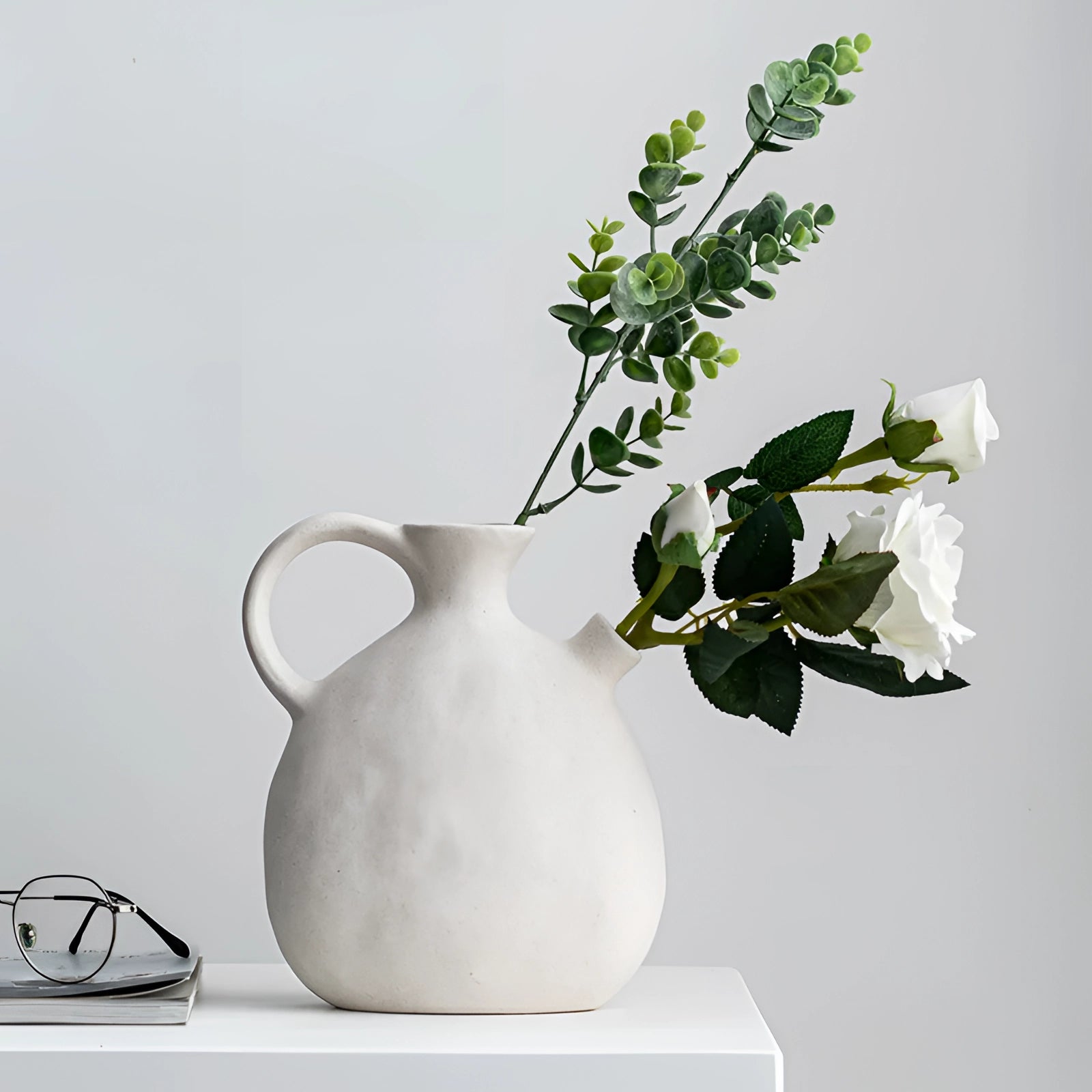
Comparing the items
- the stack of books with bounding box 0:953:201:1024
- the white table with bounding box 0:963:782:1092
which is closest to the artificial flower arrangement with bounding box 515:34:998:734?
the white table with bounding box 0:963:782:1092

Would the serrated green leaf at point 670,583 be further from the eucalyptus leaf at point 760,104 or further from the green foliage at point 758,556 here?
the eucalyptus leaf at point 760,104

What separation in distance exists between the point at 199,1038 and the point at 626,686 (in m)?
0.64

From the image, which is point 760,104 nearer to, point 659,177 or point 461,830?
point 659,177

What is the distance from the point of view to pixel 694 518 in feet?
2.44

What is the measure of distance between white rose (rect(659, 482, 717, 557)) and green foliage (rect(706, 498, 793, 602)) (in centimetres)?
4

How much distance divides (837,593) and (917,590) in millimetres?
45

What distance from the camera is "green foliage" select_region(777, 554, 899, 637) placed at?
29.4 inches

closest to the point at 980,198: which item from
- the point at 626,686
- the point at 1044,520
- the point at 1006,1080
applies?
the point at 1044,520

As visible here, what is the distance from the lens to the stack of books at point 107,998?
716 mm

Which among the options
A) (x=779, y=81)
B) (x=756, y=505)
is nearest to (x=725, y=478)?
(x=756, y=505)

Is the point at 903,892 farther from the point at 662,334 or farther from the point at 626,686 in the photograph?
the point at 662,334

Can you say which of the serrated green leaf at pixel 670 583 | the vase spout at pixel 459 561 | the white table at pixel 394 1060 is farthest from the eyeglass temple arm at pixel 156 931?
the serrated green leaf at pixel 670 583

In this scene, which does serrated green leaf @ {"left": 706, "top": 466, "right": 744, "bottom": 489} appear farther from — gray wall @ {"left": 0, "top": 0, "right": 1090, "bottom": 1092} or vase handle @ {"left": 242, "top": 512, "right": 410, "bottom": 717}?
gray wall @ {"left": 0, "top": 0, "right": 1090, "bottom": 1092}

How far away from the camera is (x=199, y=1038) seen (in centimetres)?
69
